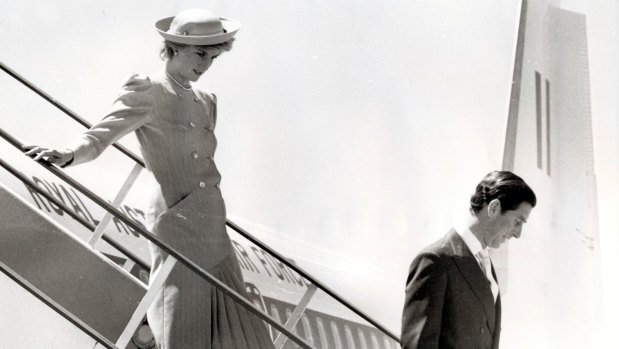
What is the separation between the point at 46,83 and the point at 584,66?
5429mm

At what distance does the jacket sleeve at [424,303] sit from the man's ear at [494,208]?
0.69 ft

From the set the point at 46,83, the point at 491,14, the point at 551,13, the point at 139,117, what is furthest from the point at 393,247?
the point at 139,117

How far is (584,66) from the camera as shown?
9609mm

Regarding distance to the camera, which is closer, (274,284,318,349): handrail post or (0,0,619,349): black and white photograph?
(274,284,318,349): handrail post

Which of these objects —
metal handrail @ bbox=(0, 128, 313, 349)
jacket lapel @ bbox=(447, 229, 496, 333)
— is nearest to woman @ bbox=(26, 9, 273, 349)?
metal handrail @ bbox=(0, 128, 313, 349)

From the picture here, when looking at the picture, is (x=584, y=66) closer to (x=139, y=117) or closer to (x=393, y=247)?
(x=393, y=247)

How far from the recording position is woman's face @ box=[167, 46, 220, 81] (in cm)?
285

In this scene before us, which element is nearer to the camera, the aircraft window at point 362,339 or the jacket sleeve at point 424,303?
the jacket sleeve at point 424,303

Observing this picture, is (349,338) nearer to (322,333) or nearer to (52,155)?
(322,333)

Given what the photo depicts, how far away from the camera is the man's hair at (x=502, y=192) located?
2.53 m

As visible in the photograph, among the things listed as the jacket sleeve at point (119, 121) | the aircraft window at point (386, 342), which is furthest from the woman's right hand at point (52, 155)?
the aircraft window at point (386, 342)

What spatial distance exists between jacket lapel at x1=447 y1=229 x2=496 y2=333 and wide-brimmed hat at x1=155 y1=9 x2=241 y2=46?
2.83 feet

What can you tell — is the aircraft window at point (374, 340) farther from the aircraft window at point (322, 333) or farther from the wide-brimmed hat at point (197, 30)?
the wide-brimmed hat at point (197, 30)

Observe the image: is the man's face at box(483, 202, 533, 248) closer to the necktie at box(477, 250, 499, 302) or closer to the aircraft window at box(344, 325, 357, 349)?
the necktie at box(477, 250, 499, 302)
